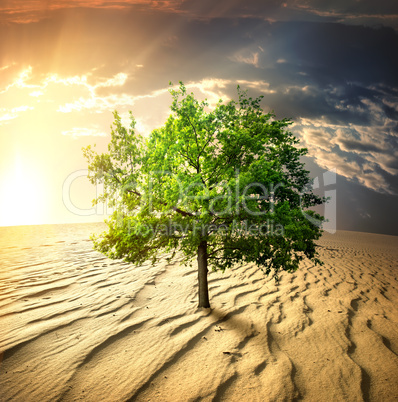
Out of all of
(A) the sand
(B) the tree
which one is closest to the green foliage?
(B) the tree

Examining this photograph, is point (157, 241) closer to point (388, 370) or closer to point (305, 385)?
point (305, 385)

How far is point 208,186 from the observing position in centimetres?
505

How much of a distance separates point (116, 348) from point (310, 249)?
4609 mm

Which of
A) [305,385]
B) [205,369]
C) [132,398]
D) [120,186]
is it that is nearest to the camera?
[132,398]

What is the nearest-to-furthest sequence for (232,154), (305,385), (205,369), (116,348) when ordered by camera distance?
(305,385) < (205,369) < (116,348) < (232,154)

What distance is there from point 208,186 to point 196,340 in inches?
123

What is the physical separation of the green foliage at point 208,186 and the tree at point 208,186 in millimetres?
21

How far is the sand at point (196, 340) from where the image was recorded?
3314 mm

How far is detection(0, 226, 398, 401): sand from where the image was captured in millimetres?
3314

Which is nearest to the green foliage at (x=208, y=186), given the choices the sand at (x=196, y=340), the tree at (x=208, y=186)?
the tree at (x=208, y=186)

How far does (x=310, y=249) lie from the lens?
532 cm


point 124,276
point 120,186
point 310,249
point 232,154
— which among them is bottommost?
point 124,276

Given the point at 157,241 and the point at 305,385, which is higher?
the point at 157,241

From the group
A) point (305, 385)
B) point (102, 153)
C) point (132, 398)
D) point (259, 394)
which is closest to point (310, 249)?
point (305, 385)
